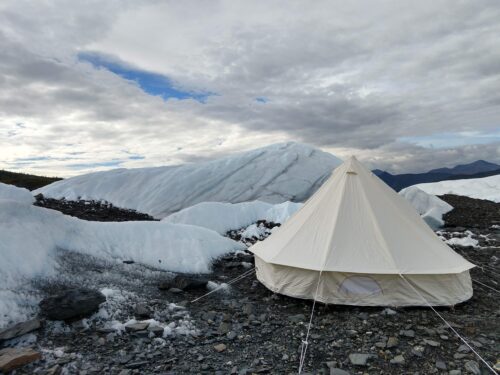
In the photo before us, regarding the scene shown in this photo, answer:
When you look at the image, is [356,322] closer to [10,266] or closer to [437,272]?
[437,272]

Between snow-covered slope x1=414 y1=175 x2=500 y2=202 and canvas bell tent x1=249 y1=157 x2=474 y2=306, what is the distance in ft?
91.9

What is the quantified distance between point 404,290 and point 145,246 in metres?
6.26

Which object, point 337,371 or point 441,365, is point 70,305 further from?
point 441,365

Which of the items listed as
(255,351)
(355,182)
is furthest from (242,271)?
(255,351)

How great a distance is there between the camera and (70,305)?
6.45 metres

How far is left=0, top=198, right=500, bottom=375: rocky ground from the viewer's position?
5492mm

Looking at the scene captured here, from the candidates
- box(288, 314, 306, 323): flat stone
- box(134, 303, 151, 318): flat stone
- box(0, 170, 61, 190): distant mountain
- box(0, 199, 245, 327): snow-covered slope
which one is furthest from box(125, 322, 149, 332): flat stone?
box(0, 170, 61, 190): distant mountain

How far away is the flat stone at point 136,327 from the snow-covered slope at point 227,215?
31.1ft

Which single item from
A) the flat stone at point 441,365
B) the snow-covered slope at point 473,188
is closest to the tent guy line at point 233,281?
the flat stone at point 441,365

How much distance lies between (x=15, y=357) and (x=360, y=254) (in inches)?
235

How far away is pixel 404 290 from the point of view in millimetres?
→ 7633

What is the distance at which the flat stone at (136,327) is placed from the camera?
6410 mm

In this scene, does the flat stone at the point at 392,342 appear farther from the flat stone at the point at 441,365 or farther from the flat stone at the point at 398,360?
the flat stone at the point at 441,365

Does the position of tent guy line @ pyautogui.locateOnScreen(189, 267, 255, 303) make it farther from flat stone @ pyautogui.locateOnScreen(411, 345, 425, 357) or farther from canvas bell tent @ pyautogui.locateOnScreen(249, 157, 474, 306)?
flat stone @ pyautogui.locateOnScreen(411, 345, 425, 357)
